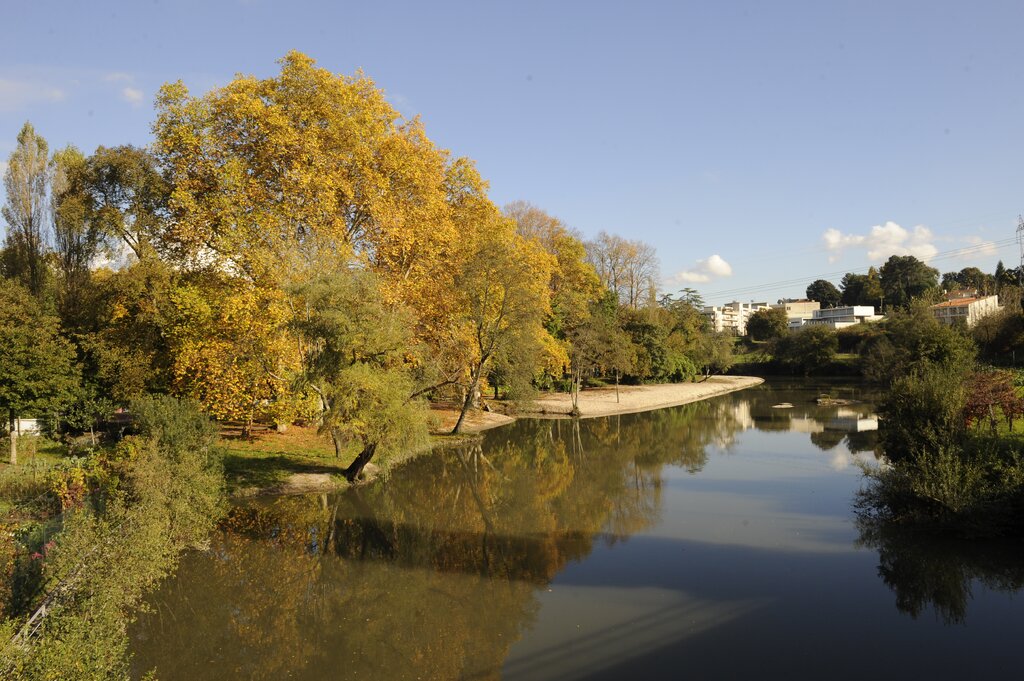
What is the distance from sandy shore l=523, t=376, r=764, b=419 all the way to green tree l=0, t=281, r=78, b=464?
1085 inches

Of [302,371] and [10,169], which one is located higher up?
[10,169]

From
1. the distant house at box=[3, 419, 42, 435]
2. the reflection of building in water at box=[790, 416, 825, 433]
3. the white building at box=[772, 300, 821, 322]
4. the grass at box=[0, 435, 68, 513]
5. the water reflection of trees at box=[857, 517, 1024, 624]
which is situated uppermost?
the white building at box=[772, 300, 821, 322]

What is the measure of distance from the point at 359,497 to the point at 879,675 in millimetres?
15334

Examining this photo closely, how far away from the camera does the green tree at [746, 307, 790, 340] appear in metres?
84.2

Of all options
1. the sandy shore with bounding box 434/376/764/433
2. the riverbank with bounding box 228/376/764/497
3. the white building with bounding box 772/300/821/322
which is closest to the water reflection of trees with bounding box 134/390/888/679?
the riverbank with bounding box 228/376/764/497

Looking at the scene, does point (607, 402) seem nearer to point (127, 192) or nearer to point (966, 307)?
point (127, 192)

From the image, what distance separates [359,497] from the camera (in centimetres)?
2070

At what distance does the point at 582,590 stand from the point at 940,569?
758 centimetres

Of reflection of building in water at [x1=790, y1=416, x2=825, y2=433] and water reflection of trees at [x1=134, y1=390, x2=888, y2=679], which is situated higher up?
reflection of building in water at [x1=790, y1=416, x2=825, y2=433]

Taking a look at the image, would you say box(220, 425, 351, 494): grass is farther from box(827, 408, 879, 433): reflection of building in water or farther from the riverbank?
box(827, 408, 879, 433): reflection of building in water

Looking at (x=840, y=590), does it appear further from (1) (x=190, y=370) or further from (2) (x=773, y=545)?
(1) (x=190, y=370)

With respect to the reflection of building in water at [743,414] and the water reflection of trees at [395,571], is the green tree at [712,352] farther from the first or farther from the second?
the water reflection of trees at [395,571]

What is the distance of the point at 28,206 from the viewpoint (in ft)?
94.6

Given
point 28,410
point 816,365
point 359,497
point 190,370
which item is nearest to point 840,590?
point 359,497
